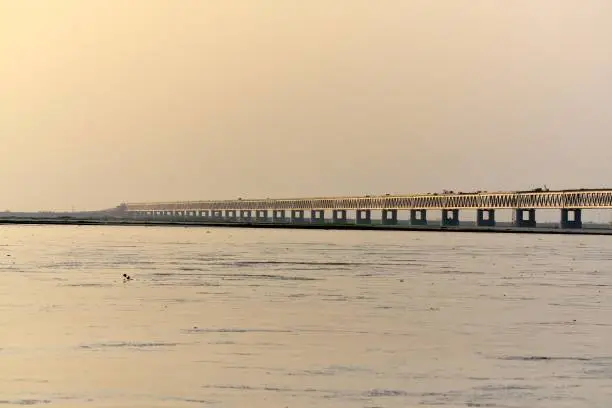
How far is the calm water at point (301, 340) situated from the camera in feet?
71.6

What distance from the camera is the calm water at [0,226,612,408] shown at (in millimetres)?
21828

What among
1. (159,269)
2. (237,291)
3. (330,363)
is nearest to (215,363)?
(330,363)

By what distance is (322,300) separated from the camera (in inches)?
1615

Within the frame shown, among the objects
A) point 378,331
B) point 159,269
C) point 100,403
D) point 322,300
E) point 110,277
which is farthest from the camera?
point 159,269

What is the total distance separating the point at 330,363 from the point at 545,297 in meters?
20.1

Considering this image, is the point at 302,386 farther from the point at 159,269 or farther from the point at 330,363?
the point at 159,269

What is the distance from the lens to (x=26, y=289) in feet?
144

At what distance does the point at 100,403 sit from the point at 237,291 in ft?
78.2

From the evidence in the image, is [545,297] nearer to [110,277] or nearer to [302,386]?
[110,277]

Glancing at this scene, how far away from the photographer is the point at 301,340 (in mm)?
29266

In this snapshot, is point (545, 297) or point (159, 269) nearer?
point (545, 297)

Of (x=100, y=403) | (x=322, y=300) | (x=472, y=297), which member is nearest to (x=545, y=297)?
(x=472, y=297)

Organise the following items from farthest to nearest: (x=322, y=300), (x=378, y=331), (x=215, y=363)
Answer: (x=322, y=300)
(x=378, y=331)
(x=215, y=363)

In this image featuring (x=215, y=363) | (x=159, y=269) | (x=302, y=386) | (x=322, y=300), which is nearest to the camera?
(x=302, y=386)
